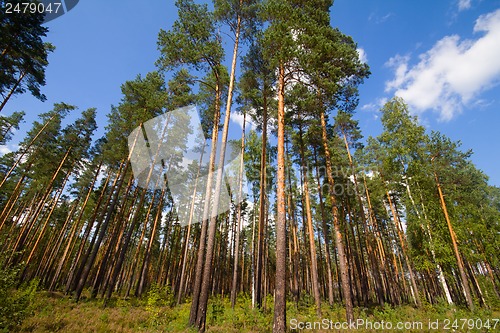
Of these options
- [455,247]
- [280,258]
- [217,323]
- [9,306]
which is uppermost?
[455,247]

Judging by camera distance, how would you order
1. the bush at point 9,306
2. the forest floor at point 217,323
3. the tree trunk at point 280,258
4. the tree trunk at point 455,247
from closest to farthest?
the bush at point 9,306
the tree trunk at point 280,258
the forest floor at point 217,323
the tree trunk at point 455,247

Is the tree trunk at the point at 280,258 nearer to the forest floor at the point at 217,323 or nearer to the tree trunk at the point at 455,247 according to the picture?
the forest floor at the point at 217,323

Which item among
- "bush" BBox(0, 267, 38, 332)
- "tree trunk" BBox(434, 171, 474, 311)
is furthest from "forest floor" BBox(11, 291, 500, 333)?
"tree trunk" BBox(434, 171, 474, 311)

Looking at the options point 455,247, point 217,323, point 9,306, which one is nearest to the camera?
point 9,306

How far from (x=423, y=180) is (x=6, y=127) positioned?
112 ft

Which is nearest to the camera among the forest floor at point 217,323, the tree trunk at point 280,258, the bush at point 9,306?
the bush at point 9,306

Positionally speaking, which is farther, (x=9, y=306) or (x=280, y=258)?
(x=280, y=258)

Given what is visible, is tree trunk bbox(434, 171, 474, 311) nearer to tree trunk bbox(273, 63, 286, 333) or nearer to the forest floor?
the forest floor

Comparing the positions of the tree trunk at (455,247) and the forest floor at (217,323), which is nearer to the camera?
the forest floor at (217,323)

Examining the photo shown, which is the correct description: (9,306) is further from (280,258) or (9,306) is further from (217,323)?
(280,258)

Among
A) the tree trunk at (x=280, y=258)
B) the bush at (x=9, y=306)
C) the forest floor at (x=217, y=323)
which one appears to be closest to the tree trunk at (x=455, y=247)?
the forest floor at (x=217, y=323)

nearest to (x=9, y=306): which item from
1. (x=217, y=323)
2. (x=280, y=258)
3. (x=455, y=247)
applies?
(x=217, y=323)

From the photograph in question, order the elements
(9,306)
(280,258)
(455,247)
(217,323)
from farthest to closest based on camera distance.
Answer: (455,247) → (217,323) → (280,258) → (9,306)

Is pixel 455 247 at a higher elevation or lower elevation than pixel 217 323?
higher
